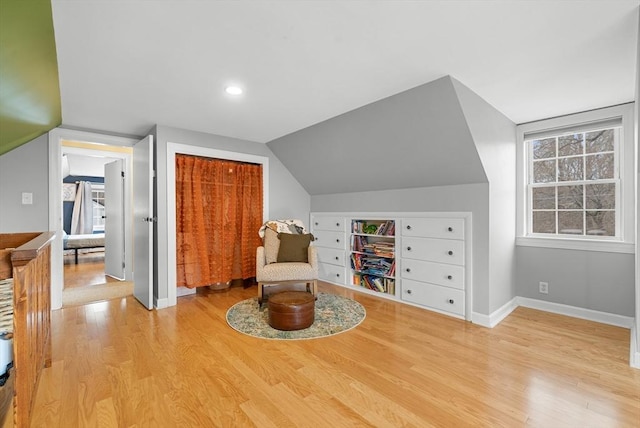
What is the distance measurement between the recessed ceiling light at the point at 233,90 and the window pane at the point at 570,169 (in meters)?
3.31

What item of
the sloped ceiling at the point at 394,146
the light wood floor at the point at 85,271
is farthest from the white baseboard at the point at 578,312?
the light wood floor at the point at 85,271

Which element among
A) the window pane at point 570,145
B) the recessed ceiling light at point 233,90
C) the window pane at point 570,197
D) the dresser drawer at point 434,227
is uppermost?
the recessed ceiling light at point 233,90

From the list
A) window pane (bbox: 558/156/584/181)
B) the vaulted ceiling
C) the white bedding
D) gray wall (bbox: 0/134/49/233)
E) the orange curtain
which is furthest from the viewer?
the white bedding

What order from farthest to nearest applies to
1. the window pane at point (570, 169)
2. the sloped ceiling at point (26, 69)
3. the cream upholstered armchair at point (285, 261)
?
the cream upholstered armchair at point (285, 261) → the window pane at point (570, 169) → the sloped ceiling at point (26, 69)

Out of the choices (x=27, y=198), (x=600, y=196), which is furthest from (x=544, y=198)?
(x=27, y=198)

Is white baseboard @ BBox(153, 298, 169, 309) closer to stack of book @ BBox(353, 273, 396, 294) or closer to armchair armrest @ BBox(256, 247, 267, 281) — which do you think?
armchair armrest @ BBox(256, 247, 267, 281)

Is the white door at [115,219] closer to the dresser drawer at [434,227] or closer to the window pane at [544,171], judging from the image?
the dresser drawer at [434,227]

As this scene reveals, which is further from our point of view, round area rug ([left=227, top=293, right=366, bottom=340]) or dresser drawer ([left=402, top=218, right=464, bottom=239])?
dresser drawer ([left=402, top=218, right=464, bottom=239])

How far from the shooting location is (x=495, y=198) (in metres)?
2.87

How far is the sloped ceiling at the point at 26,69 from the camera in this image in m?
1.26

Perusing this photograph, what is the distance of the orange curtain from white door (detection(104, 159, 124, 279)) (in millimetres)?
1532

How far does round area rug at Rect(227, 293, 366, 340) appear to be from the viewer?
2.53m

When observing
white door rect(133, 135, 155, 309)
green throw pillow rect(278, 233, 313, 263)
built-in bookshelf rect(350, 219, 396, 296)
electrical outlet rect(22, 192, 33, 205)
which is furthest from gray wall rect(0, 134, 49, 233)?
built-in bookshelf rect(350, 219, 396, 296)

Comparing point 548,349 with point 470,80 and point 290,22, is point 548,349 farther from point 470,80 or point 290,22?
point 290,22
